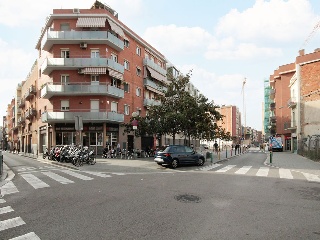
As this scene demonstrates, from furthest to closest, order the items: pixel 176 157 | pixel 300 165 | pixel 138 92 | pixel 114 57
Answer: pixel 138 92
pixel 114 57
pixel 300 165
pixel 176 157

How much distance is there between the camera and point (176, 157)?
56.1 feet

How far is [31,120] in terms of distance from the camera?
149ft

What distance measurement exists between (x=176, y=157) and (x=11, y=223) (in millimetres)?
12250

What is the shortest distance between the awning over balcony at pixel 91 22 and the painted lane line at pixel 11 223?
26.9 m

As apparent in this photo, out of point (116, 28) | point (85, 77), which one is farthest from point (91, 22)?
point (85, 77)

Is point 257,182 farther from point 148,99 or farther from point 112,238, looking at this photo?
point 148,99

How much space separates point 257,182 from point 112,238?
7.93m

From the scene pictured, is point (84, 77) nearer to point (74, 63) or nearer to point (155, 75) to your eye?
point (74, 63)

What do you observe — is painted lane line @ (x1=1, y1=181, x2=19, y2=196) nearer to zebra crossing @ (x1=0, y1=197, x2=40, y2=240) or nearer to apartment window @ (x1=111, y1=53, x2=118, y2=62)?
zebra crossing @ (x1=0, y1=197, x2=40, y2=240)

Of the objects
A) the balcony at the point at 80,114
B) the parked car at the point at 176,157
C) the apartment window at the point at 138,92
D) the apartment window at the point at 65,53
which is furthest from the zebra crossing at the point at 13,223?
the apartment window at the point at 138,92

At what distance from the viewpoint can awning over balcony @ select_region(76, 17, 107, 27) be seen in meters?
A: 29.6

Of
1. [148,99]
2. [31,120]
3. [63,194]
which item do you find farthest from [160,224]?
[31,120]

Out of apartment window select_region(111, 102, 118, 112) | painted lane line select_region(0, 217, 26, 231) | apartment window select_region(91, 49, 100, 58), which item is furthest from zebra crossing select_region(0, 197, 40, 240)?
apartment window select_region(91, 49, 100, 58)

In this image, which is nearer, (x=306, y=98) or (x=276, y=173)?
(x=276, y=173)
